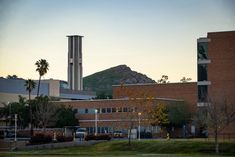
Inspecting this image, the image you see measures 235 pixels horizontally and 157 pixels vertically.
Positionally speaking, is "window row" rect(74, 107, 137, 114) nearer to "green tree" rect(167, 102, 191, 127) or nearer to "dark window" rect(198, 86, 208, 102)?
"green tree" rect(167, 102, 191, 127)

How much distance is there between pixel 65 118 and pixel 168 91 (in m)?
22.3

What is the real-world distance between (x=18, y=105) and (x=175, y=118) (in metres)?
29.7

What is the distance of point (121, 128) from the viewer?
11594cm

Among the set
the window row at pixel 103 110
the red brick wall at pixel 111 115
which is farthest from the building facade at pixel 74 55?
the window row at pixel 103 110

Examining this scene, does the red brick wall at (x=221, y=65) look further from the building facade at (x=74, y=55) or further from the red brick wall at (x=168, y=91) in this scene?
the building facade at (x=74, y=55)

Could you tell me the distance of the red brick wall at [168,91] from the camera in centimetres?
12450

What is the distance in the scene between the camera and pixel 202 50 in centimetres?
11031

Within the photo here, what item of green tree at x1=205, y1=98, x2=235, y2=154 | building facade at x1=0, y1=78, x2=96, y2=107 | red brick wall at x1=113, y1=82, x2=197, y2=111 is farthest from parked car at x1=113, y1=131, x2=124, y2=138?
building facade at x1=0, y1=78, x2=96, y2=107

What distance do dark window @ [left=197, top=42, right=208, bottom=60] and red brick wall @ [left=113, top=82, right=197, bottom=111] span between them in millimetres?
14438

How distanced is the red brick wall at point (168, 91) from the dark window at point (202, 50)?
14438 millimetres

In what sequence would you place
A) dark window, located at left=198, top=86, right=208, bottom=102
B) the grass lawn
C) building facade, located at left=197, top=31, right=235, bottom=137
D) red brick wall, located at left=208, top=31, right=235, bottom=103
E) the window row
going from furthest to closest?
1. the window row
2. dark window, located at left=198, top=86, right=208, bottom=102
3. building facade, located at left=197, top=31, right=235, bottom=137
4. red brick wall, located at left=208, top=31, right=235, bottom=103
5. the grass lawn

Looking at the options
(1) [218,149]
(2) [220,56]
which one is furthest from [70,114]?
(1) [218,149]

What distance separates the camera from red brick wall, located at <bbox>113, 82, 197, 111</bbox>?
408 feet

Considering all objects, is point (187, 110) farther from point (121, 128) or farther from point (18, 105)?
point (18, 105)
